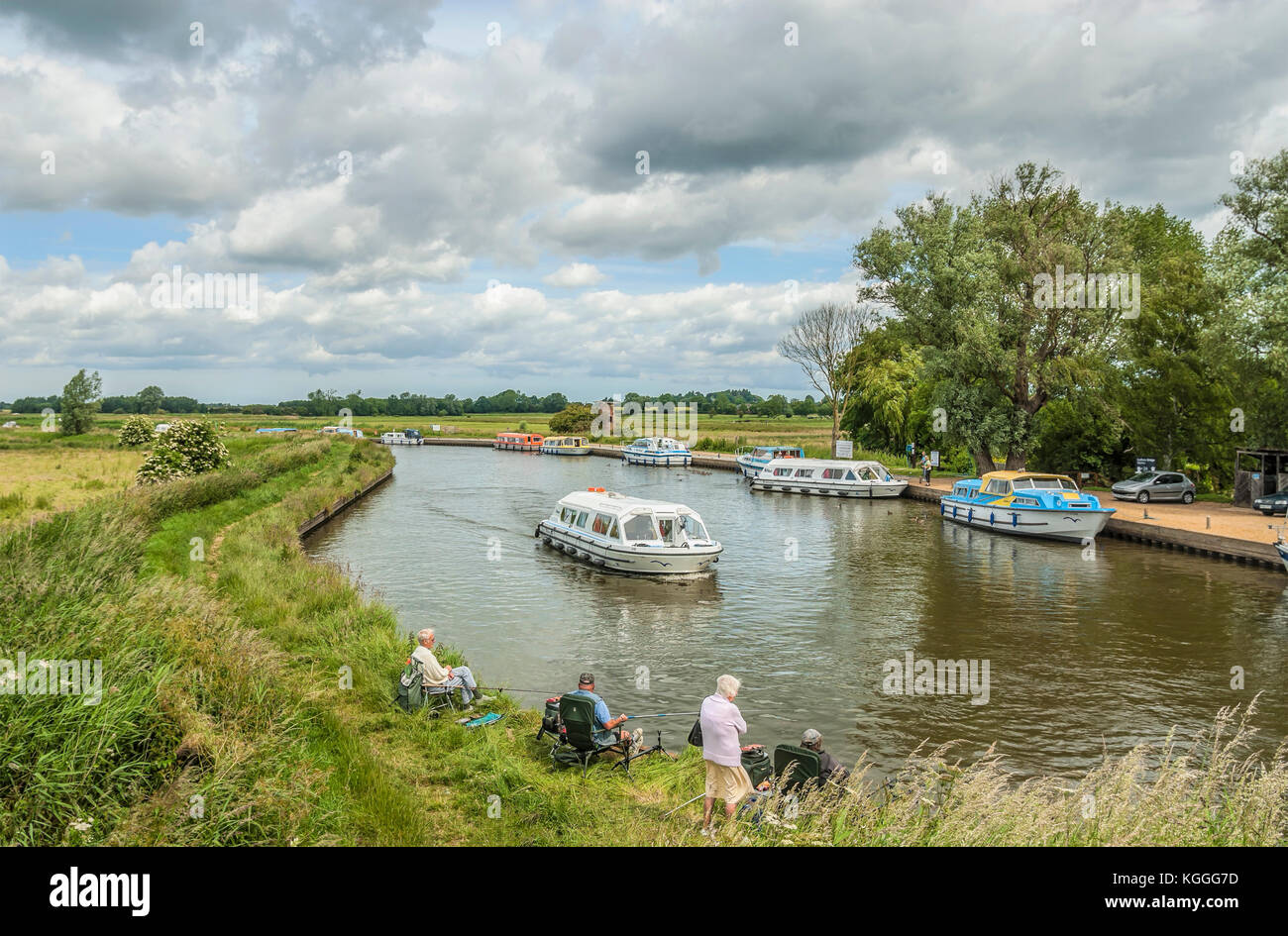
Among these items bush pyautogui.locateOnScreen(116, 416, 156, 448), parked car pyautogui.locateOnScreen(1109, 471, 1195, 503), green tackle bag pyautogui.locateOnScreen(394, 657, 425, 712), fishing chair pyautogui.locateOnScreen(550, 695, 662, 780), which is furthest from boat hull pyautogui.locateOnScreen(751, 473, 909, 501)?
bush pyautogui.locateOnScreen(116, 416, 156, 448)

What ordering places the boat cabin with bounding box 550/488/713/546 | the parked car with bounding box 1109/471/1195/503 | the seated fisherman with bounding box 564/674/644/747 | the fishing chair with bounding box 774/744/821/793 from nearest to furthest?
the fishing chair with bounding box 774/744/821/793 → the seated fisherman with bounding box 564/674/644/747 → the boat cabin with bounding box 550/488/713/546 → the parked car with bounding box 1109/471/1195/503


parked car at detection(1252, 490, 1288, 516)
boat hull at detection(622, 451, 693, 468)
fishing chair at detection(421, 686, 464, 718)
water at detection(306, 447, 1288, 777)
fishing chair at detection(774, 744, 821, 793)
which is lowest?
water at detection(306, 447, 1288, 777)

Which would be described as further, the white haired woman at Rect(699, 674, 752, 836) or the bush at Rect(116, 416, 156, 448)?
the bush at Rect(116, 416, 156, 448)

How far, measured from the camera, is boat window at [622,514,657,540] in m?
27.8

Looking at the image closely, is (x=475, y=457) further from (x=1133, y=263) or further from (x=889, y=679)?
(x=889, y=679)

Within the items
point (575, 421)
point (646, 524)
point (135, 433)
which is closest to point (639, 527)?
point (646, 524)

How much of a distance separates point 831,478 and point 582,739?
46227mm

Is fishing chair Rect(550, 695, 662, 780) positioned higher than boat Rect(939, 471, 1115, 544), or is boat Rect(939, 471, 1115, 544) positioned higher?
boat Rect(939, 471, 1115, 544)

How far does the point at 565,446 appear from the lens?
102125mm

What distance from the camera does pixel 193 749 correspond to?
8.01m

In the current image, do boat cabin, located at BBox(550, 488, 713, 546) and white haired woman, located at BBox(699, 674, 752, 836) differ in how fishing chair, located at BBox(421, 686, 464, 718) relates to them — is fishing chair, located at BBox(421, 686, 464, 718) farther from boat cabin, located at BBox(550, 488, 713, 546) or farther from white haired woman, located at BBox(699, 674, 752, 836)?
boat cabin, located at BBox(550, 488, 713, 546)

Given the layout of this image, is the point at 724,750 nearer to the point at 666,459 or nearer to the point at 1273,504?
the point at 1273,504
